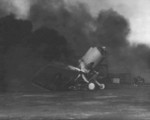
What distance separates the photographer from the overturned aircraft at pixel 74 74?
30969mm

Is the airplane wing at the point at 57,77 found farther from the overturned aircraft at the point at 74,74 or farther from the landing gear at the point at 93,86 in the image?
the landing gear at the point at 93,86

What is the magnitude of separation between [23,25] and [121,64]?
41.1 feet

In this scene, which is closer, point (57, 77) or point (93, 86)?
point (57, 77)

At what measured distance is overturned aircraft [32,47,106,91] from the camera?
102 ft

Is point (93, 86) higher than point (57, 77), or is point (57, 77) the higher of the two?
point (57, 77)

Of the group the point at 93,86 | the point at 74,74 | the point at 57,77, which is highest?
the point at 74,74

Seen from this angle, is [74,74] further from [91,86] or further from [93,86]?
[93,86]

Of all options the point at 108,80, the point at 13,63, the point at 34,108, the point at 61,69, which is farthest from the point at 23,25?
the point at 34,108

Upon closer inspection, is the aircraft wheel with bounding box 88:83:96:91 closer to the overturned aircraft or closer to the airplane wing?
the overturned aircraft

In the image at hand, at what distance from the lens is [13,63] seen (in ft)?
113

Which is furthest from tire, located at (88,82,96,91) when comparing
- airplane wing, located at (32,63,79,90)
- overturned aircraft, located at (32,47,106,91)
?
airplane wing, located at (32,63,79,90)

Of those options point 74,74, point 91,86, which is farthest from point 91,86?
point 74,74

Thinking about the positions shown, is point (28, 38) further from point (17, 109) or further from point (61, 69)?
point (17, 109)

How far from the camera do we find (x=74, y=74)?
103ft
